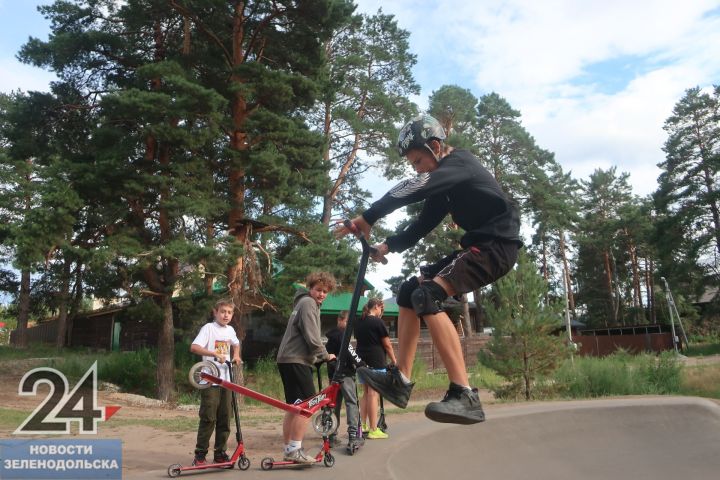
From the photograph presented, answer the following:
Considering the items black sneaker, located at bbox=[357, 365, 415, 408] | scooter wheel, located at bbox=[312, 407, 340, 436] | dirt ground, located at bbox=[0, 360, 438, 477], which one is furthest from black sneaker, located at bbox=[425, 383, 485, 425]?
dirt ground, located at bbox=[0, 360, 438, 477]

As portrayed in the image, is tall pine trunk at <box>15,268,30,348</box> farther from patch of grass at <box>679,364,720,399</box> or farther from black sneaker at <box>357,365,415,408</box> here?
black sneaker at <box>357,365,415,408</box>

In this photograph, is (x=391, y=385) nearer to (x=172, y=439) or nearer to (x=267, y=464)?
(x=267, y=464)

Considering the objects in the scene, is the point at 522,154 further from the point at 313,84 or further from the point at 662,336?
the point at 313,84

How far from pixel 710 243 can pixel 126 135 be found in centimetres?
4215

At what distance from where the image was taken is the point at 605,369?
43.1ft

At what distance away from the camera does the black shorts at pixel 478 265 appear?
321cm

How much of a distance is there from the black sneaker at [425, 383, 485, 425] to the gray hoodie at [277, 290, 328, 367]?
2.43m

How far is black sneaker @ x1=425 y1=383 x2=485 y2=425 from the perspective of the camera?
309 centimetres

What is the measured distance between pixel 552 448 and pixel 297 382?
3990 mm

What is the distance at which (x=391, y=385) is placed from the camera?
3404 millimetres

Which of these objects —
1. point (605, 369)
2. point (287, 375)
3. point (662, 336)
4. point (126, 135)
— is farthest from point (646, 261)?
point (287, 375)

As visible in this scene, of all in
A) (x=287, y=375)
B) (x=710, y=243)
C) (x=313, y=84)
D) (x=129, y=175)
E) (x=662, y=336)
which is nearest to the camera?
(x=287, y=375)

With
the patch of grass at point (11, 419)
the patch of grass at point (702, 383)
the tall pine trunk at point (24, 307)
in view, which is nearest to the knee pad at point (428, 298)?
the patch of grass at point (11, 419)

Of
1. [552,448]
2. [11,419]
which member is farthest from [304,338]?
[11,419]
